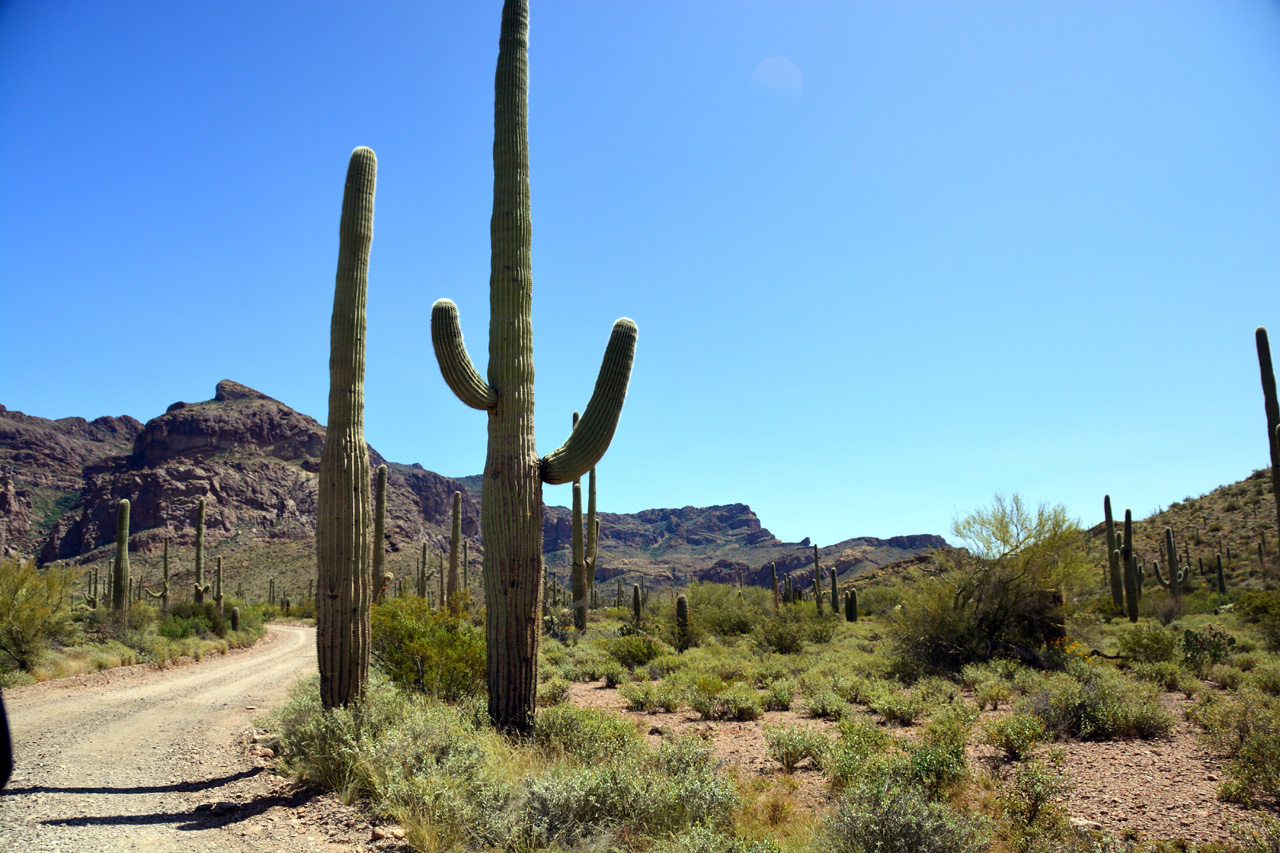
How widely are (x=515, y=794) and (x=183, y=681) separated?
14184mm

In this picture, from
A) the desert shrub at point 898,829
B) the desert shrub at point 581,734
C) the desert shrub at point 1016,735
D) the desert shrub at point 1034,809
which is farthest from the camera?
the desert shrub at point 1016,735

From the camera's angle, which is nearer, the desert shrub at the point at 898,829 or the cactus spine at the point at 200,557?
the desert shrub at the point at 898,829

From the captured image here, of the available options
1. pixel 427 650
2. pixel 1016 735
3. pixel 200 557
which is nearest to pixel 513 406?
pixel 427 650

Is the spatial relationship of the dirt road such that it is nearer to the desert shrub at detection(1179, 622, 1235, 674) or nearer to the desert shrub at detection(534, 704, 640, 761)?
the desert shrub at detection(534, 704, 640, 761)

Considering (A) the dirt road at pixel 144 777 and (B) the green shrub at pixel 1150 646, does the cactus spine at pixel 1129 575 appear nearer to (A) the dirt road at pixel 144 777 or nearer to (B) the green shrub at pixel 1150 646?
(B) the green shrub at pixel 1150 646

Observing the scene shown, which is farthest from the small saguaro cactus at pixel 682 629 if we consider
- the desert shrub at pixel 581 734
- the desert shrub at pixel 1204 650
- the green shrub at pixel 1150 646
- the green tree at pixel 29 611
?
the green tree at pixel 29 611

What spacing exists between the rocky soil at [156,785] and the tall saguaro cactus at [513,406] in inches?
86.9

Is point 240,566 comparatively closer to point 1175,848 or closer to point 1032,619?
point 1032,619

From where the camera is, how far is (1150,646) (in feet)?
47.1

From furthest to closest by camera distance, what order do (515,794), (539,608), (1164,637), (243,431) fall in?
(243,431), (1164,637), (539,608), (515,794)

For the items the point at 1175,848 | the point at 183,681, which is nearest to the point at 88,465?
the point at 183,681

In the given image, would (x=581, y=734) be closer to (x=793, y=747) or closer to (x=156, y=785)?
(x=793, y=747)

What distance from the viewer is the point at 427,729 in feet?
22.3

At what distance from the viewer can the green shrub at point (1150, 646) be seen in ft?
46.6
